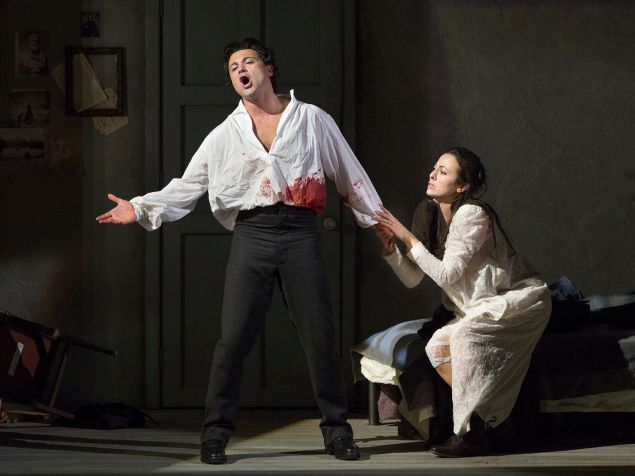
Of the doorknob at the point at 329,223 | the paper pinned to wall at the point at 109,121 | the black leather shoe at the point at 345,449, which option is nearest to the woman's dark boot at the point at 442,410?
the black leather shoe at the point at 345,449

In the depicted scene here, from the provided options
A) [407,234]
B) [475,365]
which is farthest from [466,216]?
[475,365]

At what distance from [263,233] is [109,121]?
1.98 metres

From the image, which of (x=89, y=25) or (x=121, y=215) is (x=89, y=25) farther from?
(x=121, y=215)

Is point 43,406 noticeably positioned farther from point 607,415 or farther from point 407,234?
point 607,415

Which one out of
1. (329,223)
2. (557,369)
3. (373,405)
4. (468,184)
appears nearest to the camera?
(468,184)

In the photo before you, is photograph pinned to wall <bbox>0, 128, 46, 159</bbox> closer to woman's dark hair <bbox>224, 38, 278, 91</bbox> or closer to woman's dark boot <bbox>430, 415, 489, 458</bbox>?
woman's dark hair <bbox>224, 38, 278, 91</bbox>

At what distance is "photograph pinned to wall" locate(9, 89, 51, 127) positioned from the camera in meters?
5.92

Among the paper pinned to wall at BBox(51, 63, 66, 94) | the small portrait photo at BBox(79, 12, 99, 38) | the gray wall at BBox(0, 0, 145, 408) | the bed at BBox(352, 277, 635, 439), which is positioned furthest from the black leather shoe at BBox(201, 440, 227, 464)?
the small portrait photo at BBox(79, 12, 99, 38)

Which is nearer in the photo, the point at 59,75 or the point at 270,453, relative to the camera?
the point at 270,453

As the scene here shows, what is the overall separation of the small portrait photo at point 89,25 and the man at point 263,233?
1796mm

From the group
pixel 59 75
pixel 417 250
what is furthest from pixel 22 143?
pixel 417 250

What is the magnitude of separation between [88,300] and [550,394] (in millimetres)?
2591

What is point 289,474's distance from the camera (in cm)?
405

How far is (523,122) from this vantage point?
6008 millimetres
